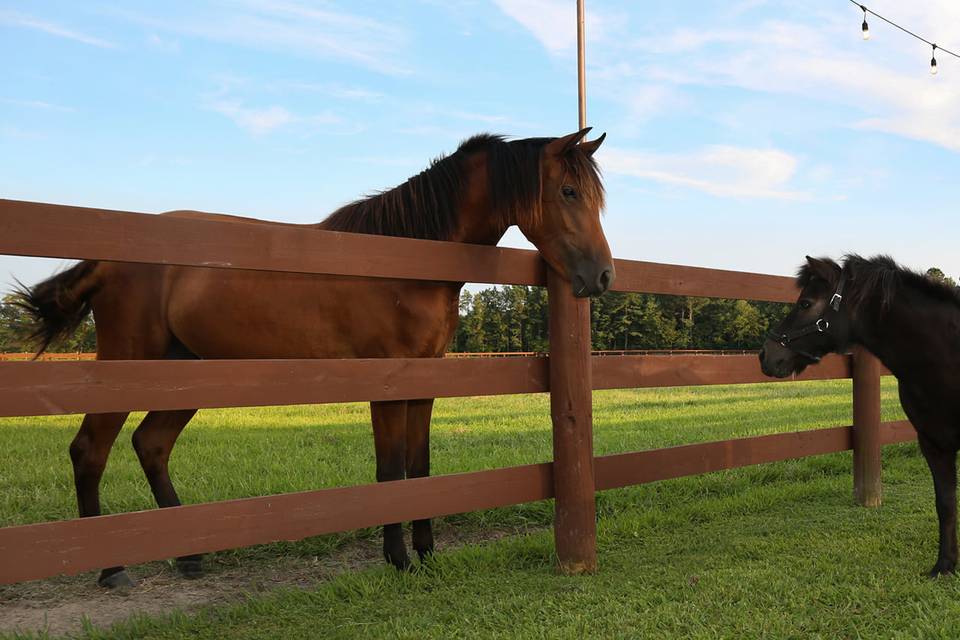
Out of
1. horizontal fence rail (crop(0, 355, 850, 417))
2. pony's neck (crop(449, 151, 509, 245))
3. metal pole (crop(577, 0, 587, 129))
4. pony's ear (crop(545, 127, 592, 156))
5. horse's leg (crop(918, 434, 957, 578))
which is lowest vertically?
horse's leg (crop(918, 434, 957, 578))

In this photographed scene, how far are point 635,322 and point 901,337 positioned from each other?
4789cm

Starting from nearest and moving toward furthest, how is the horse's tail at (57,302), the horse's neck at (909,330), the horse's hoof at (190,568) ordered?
the horse's neck at (909,330) < the horse's hoof at (190,568) < the horse's tail at (57,302)

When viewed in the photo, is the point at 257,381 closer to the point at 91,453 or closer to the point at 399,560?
the point at 399,560

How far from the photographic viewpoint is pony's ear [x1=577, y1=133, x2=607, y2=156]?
3663 millimetres

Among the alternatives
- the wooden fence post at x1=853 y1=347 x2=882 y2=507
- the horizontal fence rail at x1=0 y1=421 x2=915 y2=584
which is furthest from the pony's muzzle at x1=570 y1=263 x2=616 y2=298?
the wooden fence post at x1=853 y1=347 x2=882 y2=507

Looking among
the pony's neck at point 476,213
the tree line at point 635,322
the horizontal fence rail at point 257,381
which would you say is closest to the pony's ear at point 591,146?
the pony's neck at point 476,213

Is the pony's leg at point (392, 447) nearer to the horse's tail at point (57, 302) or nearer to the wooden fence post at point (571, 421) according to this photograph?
the wooden fence post at point (571, 421)

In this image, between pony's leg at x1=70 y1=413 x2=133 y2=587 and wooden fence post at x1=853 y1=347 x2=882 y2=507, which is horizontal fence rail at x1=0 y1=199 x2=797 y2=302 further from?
wooden fence post at x1=853 y1=347 x2=882 y2=507

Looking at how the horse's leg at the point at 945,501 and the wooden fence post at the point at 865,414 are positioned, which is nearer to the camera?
the horse's leg at the point at 945,501

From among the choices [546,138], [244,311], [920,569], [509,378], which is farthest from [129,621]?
[920,569]

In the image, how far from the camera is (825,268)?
3926 millimetres

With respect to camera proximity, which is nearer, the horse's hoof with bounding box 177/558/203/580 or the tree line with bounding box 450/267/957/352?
the horse's hoof with bounding box 177/558/203/580

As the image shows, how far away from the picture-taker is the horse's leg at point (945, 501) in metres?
3.51

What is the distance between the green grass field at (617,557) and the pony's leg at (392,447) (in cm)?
14
